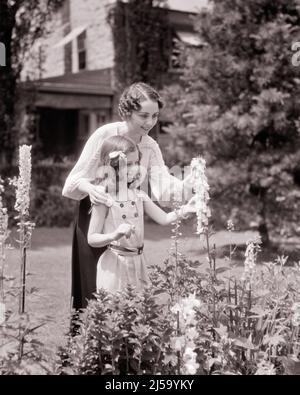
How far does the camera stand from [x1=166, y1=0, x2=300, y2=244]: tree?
970cm

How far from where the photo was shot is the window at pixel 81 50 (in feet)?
76.7

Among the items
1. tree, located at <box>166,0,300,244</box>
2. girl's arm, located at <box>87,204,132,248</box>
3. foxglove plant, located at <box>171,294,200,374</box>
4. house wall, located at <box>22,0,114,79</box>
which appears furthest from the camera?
house wall, located at <box>22,0,114,79</box>

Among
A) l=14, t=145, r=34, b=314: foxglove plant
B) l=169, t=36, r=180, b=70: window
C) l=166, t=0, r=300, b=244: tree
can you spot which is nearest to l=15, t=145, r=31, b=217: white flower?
l=14, t=145, r=34, b=314: foxglove plant

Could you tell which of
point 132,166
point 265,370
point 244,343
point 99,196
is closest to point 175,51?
point 132,166

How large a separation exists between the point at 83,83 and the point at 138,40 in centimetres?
493

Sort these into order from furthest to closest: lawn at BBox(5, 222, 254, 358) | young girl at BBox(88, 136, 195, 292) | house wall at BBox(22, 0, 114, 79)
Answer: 1. house wall at BBox(22, 0, 114, 79)
2. lawn at BBox(5, 222, 254, 358)
3. young girl at BBox(88, 136, 195, 292)

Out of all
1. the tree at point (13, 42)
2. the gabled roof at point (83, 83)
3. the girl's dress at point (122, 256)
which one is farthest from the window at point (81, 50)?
the girl's dress at point (122, 256)

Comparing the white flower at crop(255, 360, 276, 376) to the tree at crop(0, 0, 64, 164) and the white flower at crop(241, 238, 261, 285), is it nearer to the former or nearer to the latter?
the white flower at crop(241, 238, 261, 285)

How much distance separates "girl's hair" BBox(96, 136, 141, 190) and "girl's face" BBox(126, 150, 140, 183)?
0.03 metres

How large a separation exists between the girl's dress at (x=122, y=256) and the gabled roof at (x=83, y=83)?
17.3 meters

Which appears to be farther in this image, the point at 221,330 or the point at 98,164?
the point at 98,164

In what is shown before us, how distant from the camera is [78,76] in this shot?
22.6m

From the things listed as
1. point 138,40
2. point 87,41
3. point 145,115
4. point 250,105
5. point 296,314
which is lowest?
point 296,314

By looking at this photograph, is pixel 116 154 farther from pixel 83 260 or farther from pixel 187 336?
pixel 187 336
